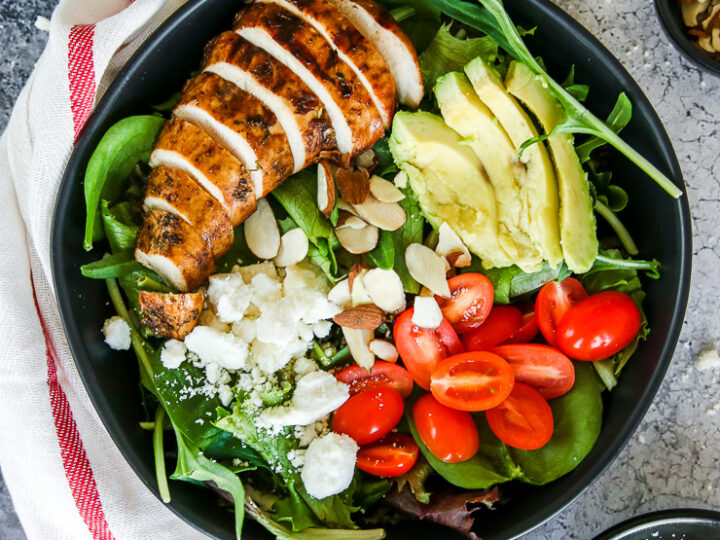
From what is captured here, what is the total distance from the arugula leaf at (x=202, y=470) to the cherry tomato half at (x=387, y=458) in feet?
1.21

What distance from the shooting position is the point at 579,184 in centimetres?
190

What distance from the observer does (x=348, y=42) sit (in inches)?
76.0

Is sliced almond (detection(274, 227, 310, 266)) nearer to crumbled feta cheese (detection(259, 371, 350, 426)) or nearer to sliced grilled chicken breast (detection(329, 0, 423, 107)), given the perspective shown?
crumbled feta cheese (detection(259, 371, 350, 426))

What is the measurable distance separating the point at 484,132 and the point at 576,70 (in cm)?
40

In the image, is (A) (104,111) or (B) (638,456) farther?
(B) (638,456)

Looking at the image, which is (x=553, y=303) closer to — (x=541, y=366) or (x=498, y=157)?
(x=541, y=366)

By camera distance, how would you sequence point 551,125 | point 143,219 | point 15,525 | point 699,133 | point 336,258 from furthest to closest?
1. point 15,525
2. point 699,133
3. point 336,258
4. point 143,219
5. point 551,125

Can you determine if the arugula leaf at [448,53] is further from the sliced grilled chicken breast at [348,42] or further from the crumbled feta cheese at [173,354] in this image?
the crumbled feta cheese at [173,354]

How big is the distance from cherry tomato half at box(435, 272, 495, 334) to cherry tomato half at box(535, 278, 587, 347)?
0.15m

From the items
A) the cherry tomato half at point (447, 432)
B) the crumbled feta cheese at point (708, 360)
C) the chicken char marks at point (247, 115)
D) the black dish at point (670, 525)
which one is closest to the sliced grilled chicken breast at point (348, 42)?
the chicken char marks at point (247, 115)

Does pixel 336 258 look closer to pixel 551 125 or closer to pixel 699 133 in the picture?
pixel 551 125

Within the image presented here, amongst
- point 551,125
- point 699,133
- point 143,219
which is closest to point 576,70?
point 551,125

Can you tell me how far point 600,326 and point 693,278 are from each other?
0.54m

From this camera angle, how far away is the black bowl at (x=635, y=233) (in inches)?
76.9
